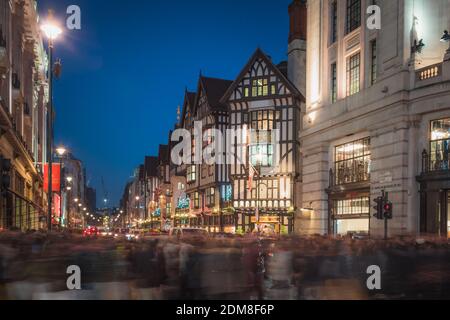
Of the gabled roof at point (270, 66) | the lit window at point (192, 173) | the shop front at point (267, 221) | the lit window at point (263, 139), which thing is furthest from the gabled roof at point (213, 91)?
the shop front at point (267, 221)

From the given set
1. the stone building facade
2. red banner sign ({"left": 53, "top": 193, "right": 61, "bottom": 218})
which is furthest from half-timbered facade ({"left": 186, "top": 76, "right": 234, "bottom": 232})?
the stone building facade

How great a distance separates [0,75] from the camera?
969 inches

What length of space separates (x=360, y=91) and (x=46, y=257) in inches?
1048

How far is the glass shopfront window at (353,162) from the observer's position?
30.5 m

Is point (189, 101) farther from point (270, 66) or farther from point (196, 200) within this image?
point (270, 66)

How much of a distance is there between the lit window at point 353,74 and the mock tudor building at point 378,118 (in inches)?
2.5

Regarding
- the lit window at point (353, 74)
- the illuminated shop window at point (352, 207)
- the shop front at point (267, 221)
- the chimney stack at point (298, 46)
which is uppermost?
the chimney stack at point (298, 46)

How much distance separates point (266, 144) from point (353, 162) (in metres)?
22.0

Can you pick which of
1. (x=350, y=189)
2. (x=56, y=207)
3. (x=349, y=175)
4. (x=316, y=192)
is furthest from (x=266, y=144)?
(x=56, y=207)

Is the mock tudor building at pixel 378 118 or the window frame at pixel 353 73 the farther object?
the window frame at pixel 353 73

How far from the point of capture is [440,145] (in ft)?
83.3

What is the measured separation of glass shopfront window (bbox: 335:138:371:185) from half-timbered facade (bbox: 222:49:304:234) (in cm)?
A: 1786

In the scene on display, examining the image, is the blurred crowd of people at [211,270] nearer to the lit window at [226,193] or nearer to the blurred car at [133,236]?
the blurred car at [133,236]
